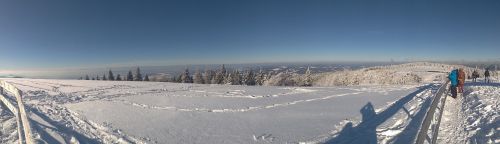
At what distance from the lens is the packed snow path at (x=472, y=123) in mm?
8992

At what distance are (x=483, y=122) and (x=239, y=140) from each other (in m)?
7.33

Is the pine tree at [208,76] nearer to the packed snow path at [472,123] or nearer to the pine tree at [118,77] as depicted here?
the pine tree at [118,77]

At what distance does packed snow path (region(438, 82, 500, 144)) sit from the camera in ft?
29.5

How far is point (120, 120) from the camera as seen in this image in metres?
15.3

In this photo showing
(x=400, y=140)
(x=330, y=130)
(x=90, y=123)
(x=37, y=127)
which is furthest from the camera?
(x=90, y=123)

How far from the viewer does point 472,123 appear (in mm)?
10805

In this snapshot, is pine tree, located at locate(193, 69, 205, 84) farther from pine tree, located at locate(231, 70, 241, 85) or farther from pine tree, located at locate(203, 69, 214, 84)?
pine tree, located at locate(231, 70, 241, 85)

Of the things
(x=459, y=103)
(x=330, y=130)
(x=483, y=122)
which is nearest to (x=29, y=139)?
(x=330, y=130)

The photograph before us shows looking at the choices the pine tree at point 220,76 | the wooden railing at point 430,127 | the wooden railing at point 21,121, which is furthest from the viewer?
the pine tree at point 220,76

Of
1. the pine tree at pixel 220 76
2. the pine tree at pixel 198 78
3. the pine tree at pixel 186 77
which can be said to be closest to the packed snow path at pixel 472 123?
the pine tree at pixel 220 76

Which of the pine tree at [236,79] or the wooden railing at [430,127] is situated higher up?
the wooden railing at [430,127]

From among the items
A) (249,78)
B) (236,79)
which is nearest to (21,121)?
(236,79)

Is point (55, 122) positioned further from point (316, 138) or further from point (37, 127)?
point (316, 138)

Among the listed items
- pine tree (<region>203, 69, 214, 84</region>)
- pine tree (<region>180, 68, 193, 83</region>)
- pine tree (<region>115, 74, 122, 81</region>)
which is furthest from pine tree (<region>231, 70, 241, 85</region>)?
pine tree (<region>115, 74, 122, 81</region>)
